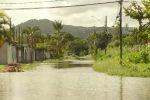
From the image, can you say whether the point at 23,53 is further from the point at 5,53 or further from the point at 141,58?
the point at 141,58

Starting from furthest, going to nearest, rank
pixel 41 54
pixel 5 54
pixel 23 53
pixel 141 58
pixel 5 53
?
pixel 41 54, pixel 23 53, pixel 5 54, pixel 5 53, pixel 141 58

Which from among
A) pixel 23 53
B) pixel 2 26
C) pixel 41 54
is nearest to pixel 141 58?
pixel 2 26

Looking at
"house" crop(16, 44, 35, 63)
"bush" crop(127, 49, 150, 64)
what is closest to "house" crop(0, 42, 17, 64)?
"house" crop(16, 44, 35, 63)

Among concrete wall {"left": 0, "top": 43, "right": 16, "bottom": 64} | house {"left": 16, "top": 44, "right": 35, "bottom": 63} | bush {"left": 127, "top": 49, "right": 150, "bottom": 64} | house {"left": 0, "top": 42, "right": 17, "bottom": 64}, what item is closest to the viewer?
bush {"left": 127, "top": 49, "right": 150, "bottom": 64}

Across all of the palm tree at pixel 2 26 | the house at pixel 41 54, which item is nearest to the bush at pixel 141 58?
the palm tree at pixel 2 26

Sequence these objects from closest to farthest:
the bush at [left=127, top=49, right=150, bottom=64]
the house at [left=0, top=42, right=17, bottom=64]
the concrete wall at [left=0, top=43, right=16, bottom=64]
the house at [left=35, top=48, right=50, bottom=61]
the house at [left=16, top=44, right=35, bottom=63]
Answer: the bush at [left=127, top=49, right=150, bottom=64], the house at [left=0, top=42, right=17, bottom=64], the concrete wall at [left=0, top=43, right=16, bottom=64], the house at [left=16, top=44, right=35, bottom=63], the house at [left=35, top=48, right=50, bottom=61]

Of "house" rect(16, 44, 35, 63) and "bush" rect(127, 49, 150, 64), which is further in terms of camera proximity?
"house" rect(16, 44, 35, 63)

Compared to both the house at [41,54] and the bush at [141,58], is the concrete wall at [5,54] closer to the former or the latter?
the bush at [141,58]

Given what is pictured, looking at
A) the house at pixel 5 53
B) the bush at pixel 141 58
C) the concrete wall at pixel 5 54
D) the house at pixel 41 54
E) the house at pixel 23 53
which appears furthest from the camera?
the house at pixel 41 54

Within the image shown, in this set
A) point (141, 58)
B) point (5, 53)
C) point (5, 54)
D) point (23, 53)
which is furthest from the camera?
point (23, 53)

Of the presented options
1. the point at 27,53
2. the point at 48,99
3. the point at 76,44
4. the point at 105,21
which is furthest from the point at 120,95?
the point at 76,44

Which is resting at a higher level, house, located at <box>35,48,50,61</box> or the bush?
the bush

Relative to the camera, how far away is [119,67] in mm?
43281

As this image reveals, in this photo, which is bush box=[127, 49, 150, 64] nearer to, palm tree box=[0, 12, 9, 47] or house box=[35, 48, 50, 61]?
palm tree box=[0, 12, 9, 47]
